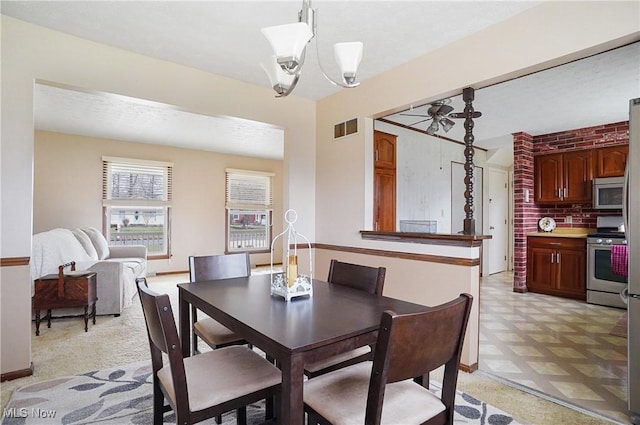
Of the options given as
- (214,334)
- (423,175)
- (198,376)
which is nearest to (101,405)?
(214,334)

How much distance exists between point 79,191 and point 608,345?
23.8ft

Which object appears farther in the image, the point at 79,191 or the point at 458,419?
the point at 79,191

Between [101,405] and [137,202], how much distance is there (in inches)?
186

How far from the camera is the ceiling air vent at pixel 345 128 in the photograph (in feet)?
11.3

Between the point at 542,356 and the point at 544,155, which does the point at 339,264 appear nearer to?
the point at 542,356

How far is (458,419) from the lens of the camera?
1886mm

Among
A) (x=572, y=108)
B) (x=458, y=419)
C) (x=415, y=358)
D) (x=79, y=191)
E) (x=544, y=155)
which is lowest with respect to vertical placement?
(x=458, y=419)

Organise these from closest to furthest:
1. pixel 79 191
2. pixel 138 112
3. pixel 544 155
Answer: pixel 138 112
pixel 544 155
pixel 79 191

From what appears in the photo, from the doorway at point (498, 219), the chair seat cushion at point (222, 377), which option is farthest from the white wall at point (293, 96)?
the doorway at point (498, 219)

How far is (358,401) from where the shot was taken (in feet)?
4.00

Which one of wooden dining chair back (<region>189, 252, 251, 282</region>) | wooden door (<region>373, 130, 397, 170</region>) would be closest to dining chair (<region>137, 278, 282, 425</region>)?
wooden dining chair back (<region>189, 252, 251, 282</region>)

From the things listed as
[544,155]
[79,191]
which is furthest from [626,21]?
[79,191]

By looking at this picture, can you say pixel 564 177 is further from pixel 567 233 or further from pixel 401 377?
pixel 401 377

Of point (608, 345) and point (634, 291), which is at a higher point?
point (634, 291)
